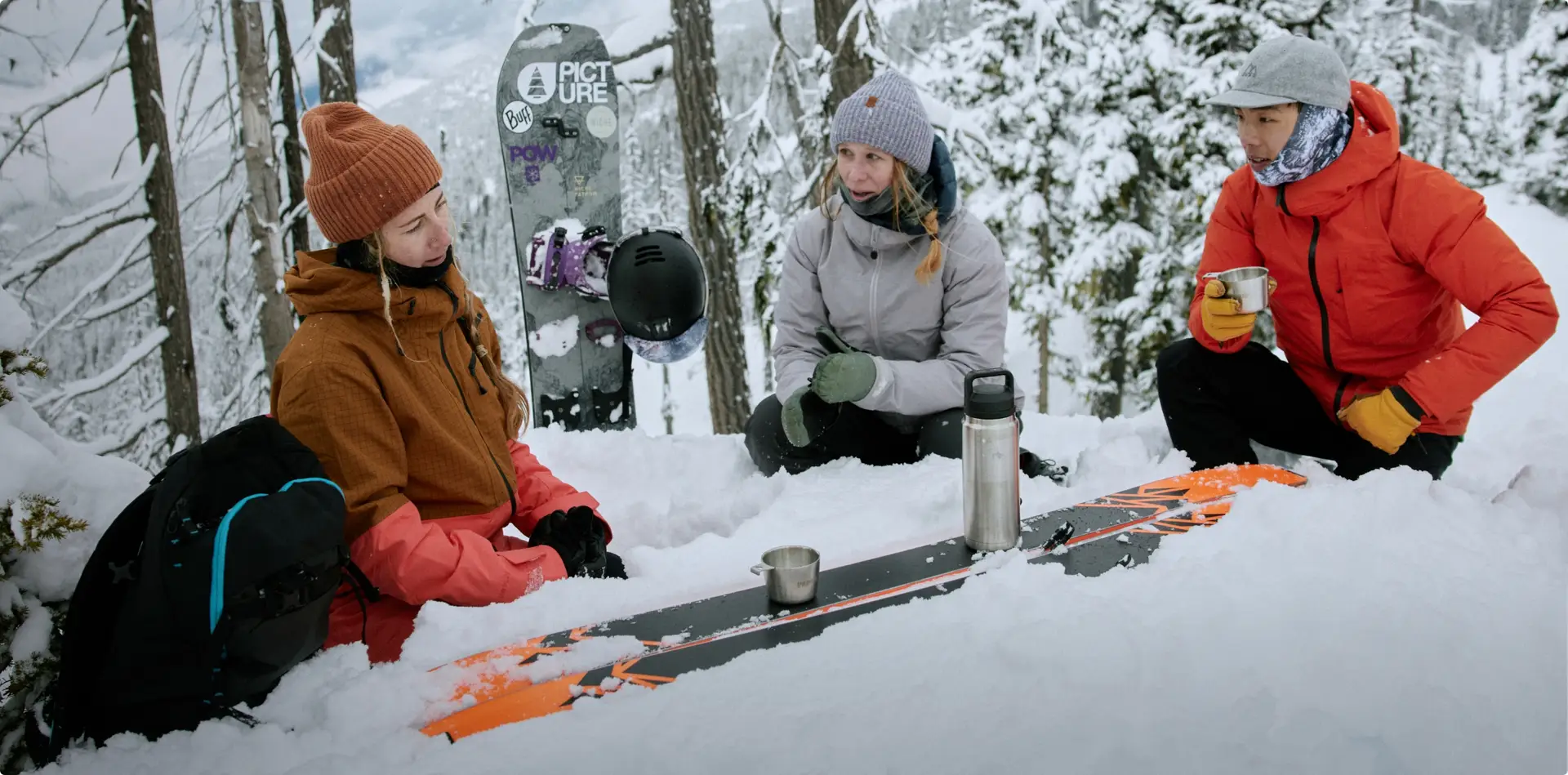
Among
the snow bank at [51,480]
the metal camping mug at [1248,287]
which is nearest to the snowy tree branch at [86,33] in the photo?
the snow bank at [51,480]

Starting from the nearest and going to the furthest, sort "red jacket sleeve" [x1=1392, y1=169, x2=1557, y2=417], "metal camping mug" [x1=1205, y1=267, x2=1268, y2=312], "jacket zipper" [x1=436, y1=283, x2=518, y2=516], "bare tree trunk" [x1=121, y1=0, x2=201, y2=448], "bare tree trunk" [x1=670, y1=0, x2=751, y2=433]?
"jacket zipper" [x1=436, y1=283, x2=518, y2=516] < "red jacket sleeve" [x1=1392, y1=169, x2=1557, y2=417] < "metal camping mug" [x1=1205, y1=267, x2=1268, y2=312] < "bare tree trunk" [x1=670, y1=0, x2=751, y2=433] < "bare tree trunk" [x1=121, y1=0, x2=201, y2=448]

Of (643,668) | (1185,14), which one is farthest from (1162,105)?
(643,668)

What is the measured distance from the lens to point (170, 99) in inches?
230

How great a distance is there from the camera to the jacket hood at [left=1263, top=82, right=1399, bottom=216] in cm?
248

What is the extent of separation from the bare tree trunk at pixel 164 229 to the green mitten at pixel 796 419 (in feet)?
18.4

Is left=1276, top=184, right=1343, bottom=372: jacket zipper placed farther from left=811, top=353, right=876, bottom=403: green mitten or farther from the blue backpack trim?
the blue backpack trim

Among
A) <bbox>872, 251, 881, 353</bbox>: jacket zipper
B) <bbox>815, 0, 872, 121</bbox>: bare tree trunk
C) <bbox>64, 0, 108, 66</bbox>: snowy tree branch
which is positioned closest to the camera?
<bbox>872, 251, 881, 353</bbox>: jacket zipper

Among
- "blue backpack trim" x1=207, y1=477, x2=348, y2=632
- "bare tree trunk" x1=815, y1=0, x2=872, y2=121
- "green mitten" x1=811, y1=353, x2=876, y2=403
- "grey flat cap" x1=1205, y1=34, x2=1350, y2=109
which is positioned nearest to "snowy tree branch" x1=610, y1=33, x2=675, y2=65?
"bare tree trunk" x1=815, y1=0, x2=872, y2=121

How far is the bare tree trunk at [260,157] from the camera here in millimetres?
5160

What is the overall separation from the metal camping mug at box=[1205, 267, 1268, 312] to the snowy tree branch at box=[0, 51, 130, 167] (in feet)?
20.8

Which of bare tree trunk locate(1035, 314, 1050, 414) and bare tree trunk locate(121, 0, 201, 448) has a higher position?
bare tree trunk locate(121, 0, 201, 448)

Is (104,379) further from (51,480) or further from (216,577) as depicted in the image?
(216,577)

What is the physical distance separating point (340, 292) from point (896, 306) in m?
1.84

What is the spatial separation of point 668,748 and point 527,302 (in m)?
3.00
